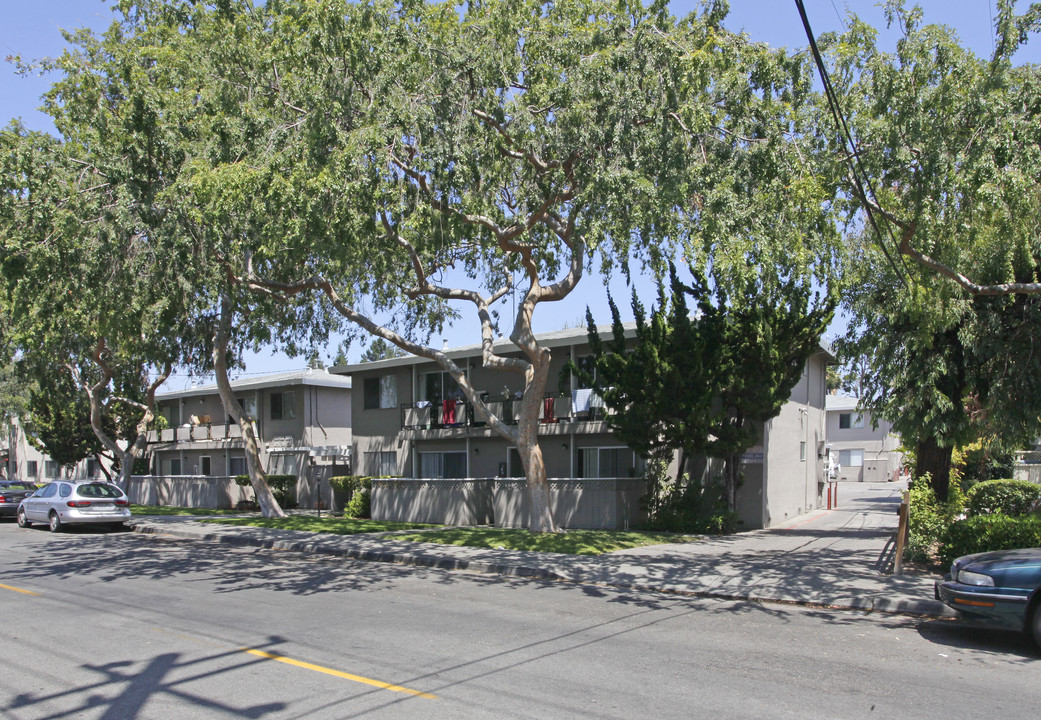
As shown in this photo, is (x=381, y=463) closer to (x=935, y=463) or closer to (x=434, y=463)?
(x=434, y=463)

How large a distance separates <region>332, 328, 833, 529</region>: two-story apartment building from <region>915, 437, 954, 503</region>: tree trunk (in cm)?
520

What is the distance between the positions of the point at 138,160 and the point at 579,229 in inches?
360

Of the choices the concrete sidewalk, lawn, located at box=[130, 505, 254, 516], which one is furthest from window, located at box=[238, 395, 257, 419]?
the concrete sidewalk

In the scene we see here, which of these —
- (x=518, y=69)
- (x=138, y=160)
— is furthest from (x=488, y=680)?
(x=138, y=160)

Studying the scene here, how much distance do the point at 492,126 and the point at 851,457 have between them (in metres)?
47.7

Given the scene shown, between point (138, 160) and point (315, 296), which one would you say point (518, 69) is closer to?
point (138, 160)

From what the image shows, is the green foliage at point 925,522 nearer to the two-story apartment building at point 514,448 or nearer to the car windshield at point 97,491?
the two-story apartment building at point 514,448

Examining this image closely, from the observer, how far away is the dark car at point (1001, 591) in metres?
8.84

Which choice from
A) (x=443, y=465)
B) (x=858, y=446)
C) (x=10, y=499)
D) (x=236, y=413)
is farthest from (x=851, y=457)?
(x=10, y=499)

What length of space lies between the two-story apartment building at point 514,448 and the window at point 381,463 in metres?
0.04

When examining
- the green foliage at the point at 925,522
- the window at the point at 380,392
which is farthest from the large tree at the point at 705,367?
the window at the point at 380,392

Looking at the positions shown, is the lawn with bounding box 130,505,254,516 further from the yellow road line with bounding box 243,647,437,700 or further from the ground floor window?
the yellow road line with bounding box 243,647,437,700

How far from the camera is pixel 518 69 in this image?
622 inches

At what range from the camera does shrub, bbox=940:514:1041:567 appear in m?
12.4
